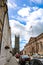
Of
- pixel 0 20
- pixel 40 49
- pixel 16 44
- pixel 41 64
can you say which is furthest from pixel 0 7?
pixel 16 44

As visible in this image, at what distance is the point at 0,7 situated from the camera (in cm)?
2442

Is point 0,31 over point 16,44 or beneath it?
over

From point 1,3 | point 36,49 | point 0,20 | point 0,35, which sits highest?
point 1,3

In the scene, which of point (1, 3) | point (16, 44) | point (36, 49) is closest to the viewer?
point (1, 3)

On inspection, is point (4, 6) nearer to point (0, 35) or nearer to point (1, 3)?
point (1, 3)

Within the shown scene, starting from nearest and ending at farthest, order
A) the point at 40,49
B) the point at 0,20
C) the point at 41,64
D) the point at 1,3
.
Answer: the point at 41,64, the point at 0,20, the point at 1,3, the point at 40,49

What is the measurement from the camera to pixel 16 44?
150 meters

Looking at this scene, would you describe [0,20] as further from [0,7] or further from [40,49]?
[40,49]

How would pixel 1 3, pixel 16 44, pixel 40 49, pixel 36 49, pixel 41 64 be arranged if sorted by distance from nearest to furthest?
pixel 41 64, pixel 1 3, pixel 40 49, pixel 36 49, pixel 16 44

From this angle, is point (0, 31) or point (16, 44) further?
point (16, 44)

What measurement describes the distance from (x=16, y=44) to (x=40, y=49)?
2395 inches

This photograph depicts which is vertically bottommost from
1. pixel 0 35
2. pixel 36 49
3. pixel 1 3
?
pixel 36 49

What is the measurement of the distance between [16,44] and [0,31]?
127547mm

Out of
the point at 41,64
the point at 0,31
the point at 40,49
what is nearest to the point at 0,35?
the point at 0,31
